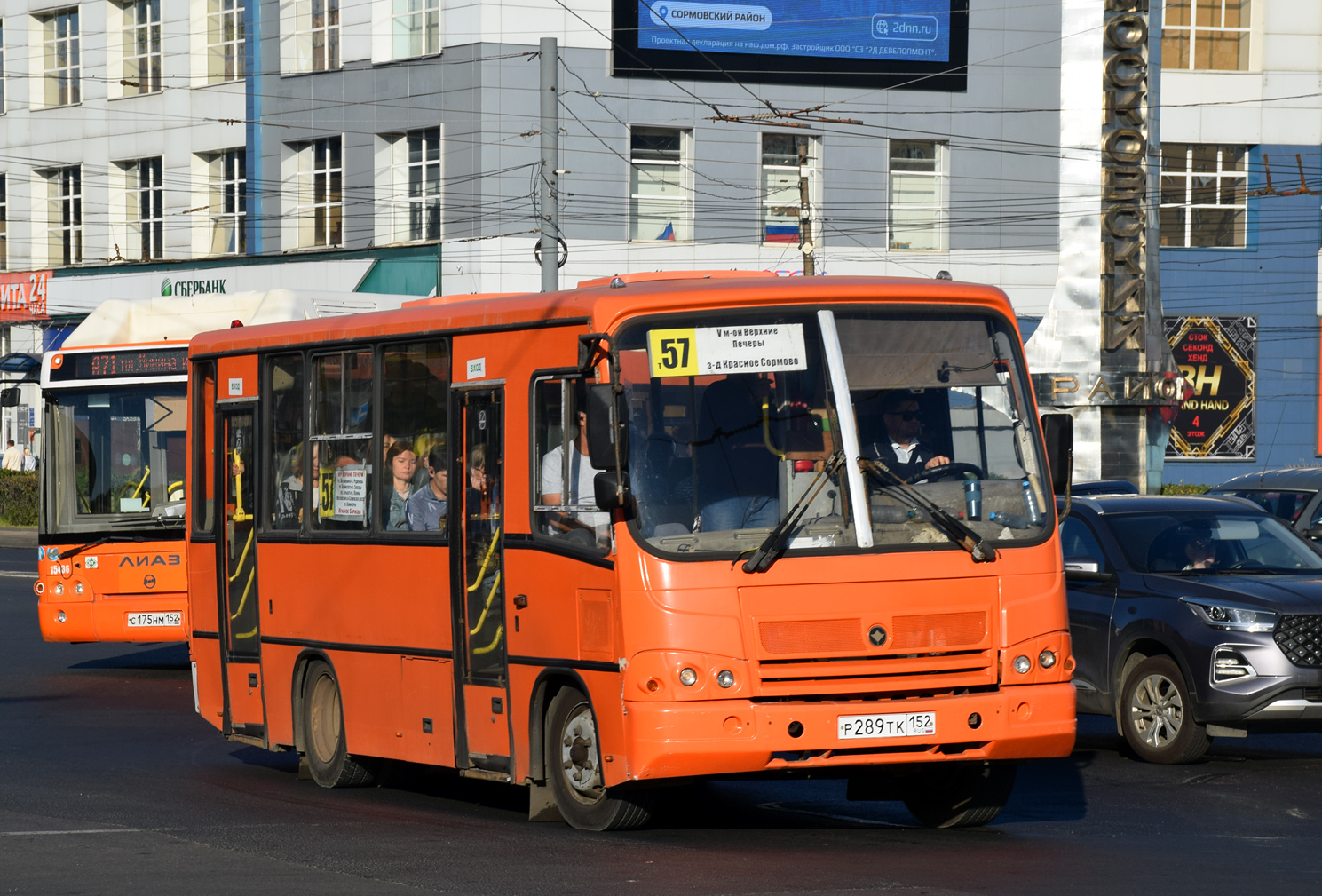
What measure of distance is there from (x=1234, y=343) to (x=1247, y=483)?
30.9 metres

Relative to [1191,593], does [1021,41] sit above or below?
above

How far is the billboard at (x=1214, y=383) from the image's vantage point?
50.0 m

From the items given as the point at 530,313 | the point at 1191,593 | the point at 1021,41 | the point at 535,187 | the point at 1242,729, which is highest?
the point at 1021,41

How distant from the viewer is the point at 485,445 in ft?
33.8

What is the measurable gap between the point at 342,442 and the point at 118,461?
7.85 meters

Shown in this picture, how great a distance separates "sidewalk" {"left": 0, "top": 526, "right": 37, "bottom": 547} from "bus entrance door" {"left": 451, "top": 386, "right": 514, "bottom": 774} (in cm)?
3324

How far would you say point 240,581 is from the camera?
12.8 m

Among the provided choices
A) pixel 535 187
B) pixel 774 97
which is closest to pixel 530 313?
pixel 535 187

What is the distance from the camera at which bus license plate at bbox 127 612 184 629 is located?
18.7 meters

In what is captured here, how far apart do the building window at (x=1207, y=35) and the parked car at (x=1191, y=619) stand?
129 feet

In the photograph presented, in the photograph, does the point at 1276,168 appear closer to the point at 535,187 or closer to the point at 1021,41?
the point at 1021,41

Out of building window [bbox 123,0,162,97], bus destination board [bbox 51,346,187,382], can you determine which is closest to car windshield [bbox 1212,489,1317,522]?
bus destination board [bbox 51,346,187,382]

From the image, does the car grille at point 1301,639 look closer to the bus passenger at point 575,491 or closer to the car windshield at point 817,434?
the car windshield at point 817,434

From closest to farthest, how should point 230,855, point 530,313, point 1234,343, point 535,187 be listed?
point 230,855, point 530,313, point 535,187, point 1234,343
